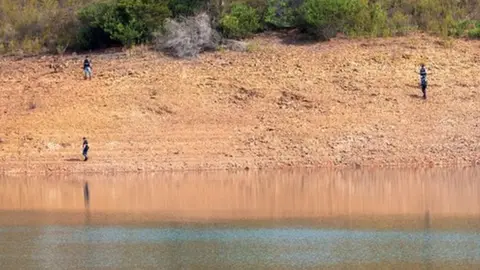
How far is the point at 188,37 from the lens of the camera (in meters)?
42.2

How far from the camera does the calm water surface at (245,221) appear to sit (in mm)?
21938

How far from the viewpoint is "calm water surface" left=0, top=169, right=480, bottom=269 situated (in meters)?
21.9

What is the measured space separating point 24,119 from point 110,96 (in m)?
3.22

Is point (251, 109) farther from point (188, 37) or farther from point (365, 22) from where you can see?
point (365, 22)

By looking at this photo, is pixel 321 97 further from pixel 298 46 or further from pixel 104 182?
pixel 104 182

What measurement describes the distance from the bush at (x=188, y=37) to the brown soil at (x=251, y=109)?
53 centimetres

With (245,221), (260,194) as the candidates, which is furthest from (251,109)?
(245,221)

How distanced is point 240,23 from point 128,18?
4460 mm

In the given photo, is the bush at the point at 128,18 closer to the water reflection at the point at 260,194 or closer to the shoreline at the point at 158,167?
the shoreline at the point at 158,167

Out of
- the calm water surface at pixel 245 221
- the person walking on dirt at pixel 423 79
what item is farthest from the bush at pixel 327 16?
the calm water surface at pixel 245 221

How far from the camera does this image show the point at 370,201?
2912 centimetres

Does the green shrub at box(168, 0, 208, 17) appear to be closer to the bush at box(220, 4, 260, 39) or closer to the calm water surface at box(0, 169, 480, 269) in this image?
the bush at box(220, 4, 260, 39)

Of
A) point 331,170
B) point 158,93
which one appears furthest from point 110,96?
point 331,170

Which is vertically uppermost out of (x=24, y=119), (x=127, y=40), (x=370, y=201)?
(x=127, y=40)
